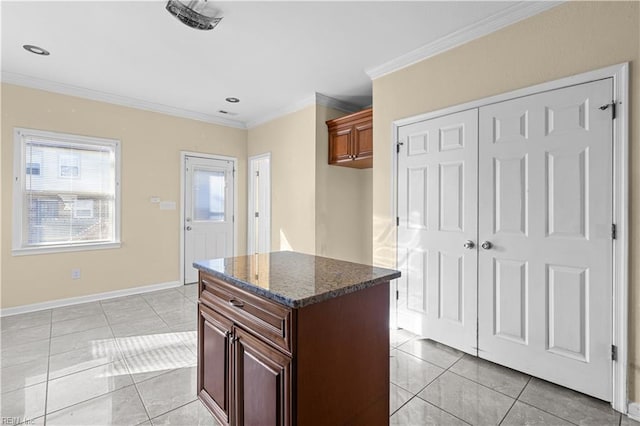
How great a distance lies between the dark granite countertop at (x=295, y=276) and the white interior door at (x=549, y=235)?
131cm

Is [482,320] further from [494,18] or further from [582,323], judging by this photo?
[494,18]

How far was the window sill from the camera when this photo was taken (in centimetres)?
362

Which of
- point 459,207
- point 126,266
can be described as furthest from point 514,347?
point 126,266

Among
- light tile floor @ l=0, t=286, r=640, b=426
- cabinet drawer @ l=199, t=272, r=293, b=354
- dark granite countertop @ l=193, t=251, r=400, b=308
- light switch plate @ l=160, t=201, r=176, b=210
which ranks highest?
light switch plate @ l=160, t=201, r=176, b=210

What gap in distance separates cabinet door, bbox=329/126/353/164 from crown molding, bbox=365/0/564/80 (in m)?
0.85

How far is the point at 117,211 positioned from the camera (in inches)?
168

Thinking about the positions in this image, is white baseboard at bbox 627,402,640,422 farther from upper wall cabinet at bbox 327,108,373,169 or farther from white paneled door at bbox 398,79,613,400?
upper wall cabinet at bbox 327,108,373,169

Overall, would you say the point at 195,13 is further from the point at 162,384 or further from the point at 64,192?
the point at 64,192

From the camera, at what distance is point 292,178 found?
456 centimetres

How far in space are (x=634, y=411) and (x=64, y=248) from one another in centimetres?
550

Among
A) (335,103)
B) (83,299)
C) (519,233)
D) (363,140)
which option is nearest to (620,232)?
(519,233)

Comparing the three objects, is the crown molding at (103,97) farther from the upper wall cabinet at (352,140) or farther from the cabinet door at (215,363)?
the cabinet door at (215,363)

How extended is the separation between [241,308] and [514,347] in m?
2.11

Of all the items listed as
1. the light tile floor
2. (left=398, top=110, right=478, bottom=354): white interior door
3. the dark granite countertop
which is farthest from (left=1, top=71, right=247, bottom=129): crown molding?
the dark granite countertop
